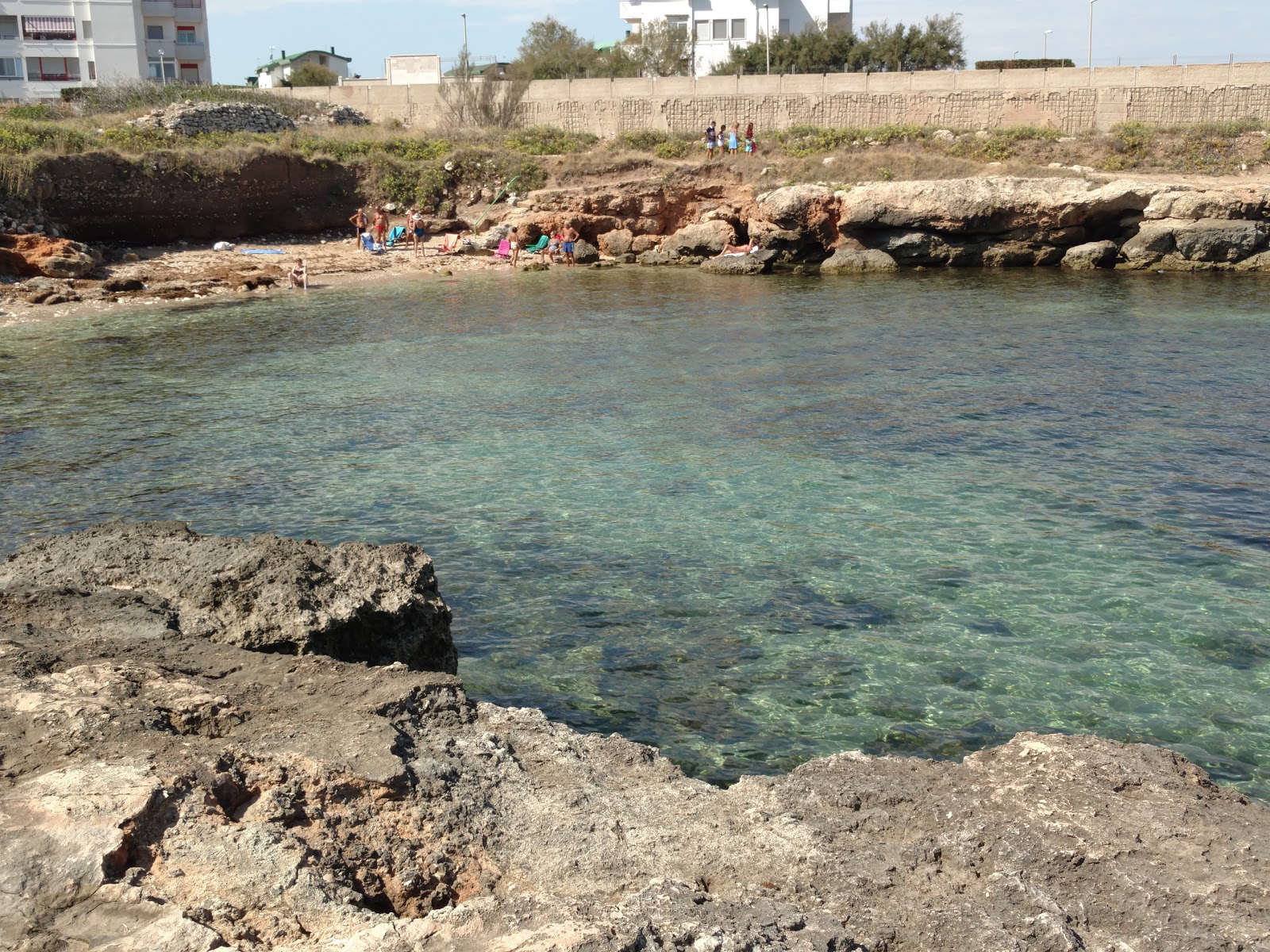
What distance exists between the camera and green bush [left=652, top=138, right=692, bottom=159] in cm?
3916

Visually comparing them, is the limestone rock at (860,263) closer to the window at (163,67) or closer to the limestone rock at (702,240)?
the limestone rock at (702,240)

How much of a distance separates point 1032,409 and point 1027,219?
57.2ft

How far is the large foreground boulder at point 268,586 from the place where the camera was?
5.79m

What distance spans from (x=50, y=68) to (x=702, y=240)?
51.0 metres

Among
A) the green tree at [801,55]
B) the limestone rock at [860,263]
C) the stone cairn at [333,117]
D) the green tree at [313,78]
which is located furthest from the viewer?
the green tree at [313,78]

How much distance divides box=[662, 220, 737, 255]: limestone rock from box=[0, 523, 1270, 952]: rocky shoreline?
1160 inches

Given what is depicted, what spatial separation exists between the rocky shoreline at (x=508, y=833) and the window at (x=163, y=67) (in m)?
74.0

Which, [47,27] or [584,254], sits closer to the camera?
[584,254]

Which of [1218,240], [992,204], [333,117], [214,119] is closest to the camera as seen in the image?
[1218,240]

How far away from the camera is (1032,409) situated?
1416 centimetres

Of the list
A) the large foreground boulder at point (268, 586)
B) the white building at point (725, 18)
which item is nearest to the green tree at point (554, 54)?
the white building at point (725, 18)

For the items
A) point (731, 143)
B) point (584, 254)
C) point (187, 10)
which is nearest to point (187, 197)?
point (584, 254)

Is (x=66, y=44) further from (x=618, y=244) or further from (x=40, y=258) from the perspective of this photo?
(x=618, y=244)

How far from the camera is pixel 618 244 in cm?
3450
